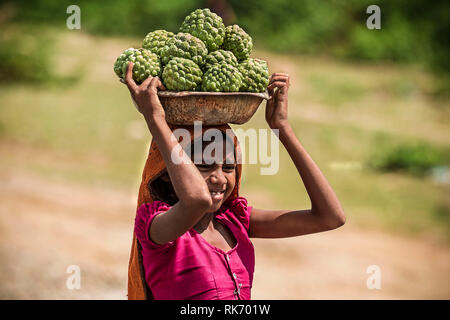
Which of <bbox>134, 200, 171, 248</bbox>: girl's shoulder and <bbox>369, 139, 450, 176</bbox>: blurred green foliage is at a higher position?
<bbox>369, 139, 450, 176</bbox>: blurred green foliage

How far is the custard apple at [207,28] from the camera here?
2027 mm

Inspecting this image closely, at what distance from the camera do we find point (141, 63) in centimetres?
194

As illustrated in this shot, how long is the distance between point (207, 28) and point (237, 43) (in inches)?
4.8

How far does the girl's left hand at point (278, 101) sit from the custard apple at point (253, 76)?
140mm

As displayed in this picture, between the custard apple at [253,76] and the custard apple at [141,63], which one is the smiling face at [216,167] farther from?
the custard apple at [141,63]

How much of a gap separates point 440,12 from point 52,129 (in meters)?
8.72

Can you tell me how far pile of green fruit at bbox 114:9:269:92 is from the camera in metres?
1.92

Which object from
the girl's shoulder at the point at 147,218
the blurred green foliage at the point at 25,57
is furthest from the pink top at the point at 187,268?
the blurred green foliage at the point at 25,57

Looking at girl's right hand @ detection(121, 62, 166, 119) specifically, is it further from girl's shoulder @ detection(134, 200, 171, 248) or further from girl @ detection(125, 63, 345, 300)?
girl's shoulder @ detection(134, 200, 171, 248)

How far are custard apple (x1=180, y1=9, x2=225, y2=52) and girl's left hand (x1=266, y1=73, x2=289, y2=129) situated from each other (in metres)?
0.27

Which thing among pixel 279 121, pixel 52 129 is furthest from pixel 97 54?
pixel 279 121

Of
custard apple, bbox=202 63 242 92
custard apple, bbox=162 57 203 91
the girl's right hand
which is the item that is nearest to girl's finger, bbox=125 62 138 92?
the girl's right hand

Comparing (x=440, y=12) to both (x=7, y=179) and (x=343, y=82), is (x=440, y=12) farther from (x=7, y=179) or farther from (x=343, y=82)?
(x=7, y=179)

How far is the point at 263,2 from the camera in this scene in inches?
476
